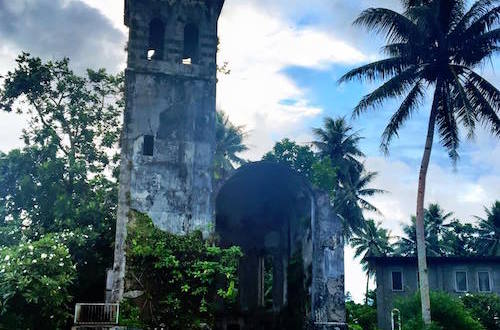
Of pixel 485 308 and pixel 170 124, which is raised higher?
pixel 170 124

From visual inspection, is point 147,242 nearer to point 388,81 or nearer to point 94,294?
point 94,294

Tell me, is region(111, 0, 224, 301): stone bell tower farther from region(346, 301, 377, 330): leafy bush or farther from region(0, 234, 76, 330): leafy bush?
region(346, 301, 377, 330): leafy bush

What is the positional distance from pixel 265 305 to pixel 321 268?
7.92 m

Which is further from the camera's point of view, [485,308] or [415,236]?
[415,236]

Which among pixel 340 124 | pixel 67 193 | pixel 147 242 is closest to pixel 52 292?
pixel 147 242

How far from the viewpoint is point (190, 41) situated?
21.7 meters

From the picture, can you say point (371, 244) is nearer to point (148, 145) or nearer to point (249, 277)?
point (249, 277)

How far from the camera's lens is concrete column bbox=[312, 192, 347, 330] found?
773 inches

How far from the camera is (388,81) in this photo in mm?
22938

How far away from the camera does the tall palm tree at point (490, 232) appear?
45.1 meters

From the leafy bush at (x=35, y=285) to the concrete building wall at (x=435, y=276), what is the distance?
707 inches

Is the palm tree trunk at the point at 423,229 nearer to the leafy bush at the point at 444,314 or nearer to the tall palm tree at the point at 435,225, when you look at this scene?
the leafy bush at the point at 444,314

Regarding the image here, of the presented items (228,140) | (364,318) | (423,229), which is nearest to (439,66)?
(423,229)

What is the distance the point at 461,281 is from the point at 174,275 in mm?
20711
